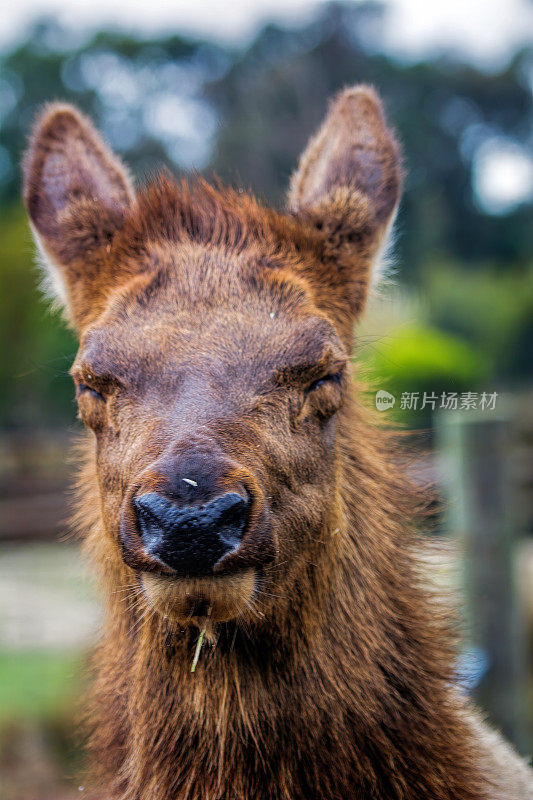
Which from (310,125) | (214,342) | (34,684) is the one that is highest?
(310,125)

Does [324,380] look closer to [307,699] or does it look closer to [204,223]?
[204,223]

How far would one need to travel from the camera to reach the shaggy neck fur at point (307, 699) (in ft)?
9.94

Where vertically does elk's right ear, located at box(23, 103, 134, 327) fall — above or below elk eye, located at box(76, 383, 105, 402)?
above

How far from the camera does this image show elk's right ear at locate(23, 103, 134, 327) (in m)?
3.73

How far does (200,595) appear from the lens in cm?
257

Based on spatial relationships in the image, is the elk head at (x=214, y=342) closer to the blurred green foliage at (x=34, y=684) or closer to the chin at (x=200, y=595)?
the chin at (x=200, y=595)

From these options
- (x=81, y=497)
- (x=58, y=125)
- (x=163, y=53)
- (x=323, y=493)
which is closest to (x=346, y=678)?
(x=323, y=493)

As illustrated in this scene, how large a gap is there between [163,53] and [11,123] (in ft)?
37.1

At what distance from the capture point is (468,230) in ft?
122

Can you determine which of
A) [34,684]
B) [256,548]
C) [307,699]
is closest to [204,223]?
[256,548]

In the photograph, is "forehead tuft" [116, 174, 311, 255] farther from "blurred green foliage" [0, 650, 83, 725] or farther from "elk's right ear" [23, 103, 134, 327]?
"blurred green foliage" [0, 650, 83, 725]

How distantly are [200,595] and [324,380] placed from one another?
1.05 m

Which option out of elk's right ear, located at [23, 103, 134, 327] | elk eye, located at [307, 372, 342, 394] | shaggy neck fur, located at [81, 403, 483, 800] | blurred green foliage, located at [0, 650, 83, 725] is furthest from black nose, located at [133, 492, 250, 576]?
blurred green foliage, located at [0, 650, 83, 725]

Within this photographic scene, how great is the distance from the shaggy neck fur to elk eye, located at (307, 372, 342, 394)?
1.43ft
